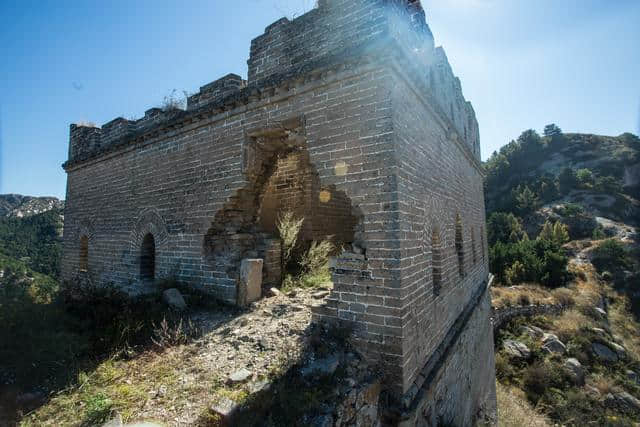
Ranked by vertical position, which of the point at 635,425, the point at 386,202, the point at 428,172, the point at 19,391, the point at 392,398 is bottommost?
the point at 635,425

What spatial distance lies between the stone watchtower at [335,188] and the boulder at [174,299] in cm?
45

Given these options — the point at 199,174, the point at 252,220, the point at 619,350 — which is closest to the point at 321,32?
the point at 199,174

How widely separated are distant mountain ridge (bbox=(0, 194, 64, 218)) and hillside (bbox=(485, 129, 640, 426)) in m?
45.3

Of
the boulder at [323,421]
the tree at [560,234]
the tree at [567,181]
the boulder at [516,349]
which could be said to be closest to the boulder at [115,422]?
the boulder at [323,421]

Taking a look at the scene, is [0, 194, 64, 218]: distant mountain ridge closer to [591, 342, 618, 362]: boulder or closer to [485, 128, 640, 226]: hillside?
[591, 342, 618, 362]: boulder

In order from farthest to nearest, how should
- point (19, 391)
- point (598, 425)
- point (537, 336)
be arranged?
point (537, 336) < point (598, 425) < point (19, 391)

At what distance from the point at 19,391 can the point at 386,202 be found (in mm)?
4368

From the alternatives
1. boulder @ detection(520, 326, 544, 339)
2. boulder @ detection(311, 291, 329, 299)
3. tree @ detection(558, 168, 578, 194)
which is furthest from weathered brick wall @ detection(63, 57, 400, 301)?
tree @ detection(558, 168, 578, 194)

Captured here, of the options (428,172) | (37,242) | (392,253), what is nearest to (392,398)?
(392,253)

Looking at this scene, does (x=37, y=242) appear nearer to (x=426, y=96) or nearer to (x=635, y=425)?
(x=426, y=96)

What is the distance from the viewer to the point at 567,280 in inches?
853

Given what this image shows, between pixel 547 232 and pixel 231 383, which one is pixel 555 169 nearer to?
pixel 547 232

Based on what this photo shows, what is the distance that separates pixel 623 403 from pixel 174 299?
54.9 ft

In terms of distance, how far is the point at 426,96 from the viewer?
5230 millimetres
